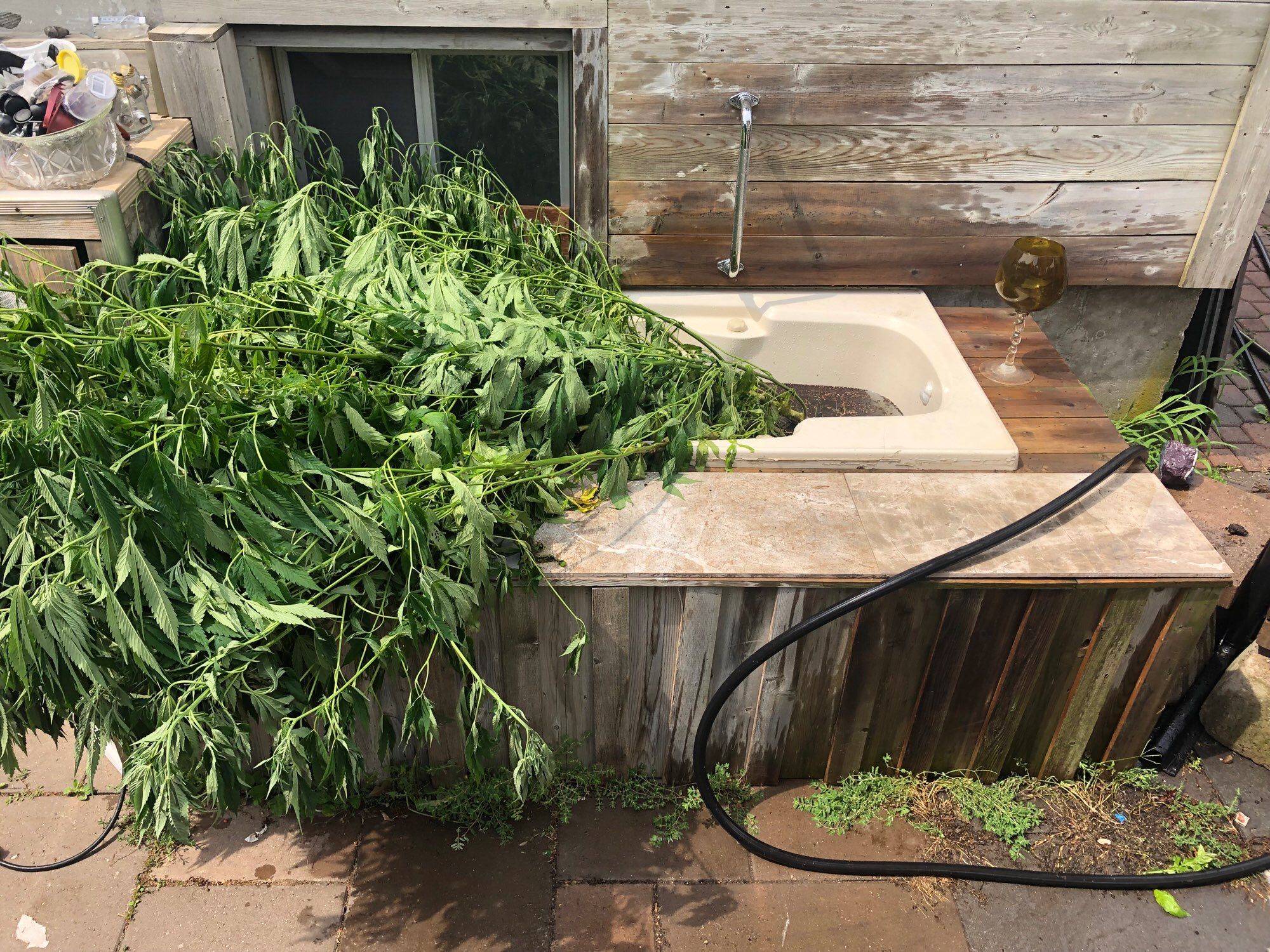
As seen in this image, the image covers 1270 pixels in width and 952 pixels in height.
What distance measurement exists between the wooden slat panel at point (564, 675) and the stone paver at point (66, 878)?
35.5 inches

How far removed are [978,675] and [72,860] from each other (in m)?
1.92

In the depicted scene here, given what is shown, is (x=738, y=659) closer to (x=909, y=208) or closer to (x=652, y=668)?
(x=652, y=668)

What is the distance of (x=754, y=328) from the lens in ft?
9.13

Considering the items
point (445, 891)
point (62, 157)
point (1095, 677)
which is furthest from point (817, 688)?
point (62, 157)

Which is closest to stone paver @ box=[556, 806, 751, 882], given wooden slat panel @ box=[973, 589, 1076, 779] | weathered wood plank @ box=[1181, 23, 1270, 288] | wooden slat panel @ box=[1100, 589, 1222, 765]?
wooden slat panel @ box=[973, 589, 1076, 779]

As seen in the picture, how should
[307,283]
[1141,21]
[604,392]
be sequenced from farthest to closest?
1. [1141,21]
2. [604,392]
3. [307,283]

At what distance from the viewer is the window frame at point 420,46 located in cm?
248

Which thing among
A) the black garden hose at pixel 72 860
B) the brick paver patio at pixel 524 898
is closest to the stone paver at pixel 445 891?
the brick paver patio at pixel 524 898

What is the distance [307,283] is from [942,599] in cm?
138

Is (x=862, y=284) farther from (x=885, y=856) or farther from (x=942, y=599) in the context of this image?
(x=885, y=856)

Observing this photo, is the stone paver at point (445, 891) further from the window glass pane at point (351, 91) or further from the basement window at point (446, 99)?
the window glass pane at point (351, 91)

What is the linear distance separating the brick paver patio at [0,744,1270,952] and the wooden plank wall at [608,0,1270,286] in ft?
5.33

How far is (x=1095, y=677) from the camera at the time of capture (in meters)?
2.01

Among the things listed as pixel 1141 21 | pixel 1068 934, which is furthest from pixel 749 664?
pixel 1141 21
